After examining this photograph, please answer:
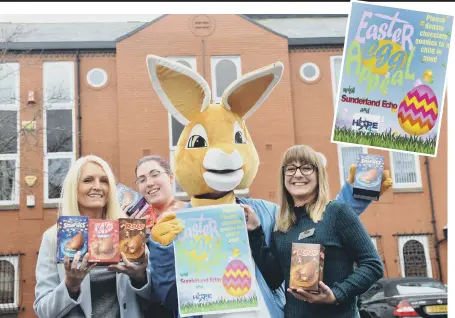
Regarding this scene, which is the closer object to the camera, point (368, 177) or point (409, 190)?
point (368, 177)

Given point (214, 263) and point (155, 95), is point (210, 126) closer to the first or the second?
point (214, 263)

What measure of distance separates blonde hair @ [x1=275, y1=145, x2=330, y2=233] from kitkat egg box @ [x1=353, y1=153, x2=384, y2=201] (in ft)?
0.93

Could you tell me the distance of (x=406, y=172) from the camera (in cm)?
349

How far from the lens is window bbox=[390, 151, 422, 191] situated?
324 centimetres

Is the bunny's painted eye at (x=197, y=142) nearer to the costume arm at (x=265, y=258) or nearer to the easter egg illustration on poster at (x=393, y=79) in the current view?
the costume arm at (x=265, y=258)

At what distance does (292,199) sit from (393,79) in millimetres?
935

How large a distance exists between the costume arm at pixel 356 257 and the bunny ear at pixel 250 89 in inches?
24.6

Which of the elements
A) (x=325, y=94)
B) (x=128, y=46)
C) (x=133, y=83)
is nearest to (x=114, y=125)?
(x=133, y=83)

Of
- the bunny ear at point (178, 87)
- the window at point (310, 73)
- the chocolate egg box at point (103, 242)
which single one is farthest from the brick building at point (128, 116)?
the chocolate egg box at point (103, 242)

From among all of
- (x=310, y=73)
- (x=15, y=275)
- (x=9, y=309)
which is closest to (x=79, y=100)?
(x=15, y=275)

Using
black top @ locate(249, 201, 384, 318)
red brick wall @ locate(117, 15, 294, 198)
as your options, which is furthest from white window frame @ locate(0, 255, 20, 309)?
black top @ locate(249, 201, 384, 318)

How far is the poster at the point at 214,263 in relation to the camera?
1.91 m

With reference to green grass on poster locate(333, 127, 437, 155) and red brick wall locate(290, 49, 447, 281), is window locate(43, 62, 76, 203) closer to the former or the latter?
red brick wall locate(290, 49, 447, 281)

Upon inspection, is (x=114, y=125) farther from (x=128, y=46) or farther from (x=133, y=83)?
(x=128, y=46)
